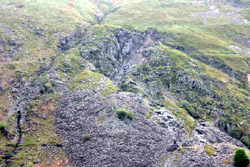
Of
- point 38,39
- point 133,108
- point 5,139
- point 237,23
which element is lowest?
point 5,139

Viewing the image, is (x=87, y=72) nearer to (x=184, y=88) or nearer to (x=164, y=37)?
(x=184, y=88)

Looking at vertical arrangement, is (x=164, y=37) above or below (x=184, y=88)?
above

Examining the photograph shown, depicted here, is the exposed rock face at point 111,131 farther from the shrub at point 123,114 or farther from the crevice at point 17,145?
the crevice at point 17,145

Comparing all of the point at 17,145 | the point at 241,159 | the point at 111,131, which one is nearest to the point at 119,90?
the point at 111,131

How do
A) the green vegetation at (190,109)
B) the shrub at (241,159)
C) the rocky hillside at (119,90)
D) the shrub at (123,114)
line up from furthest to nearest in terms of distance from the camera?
the green vegetation at (190,109)
the shrub at (123,114)
the rocky hillside at (119,90)
the shrub at (241,159)

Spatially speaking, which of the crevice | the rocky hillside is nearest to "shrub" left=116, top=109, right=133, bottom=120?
the rocky hillside

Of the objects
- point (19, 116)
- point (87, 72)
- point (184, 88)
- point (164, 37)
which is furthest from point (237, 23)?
point (19, 116)

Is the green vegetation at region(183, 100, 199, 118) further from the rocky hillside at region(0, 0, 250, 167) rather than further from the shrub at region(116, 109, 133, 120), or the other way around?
the shrub at region(116, 109, 133, 120)

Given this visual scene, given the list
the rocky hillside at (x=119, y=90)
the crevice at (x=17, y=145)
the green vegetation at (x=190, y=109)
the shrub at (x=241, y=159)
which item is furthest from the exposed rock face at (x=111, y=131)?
the shrub at (x=241, y=159)

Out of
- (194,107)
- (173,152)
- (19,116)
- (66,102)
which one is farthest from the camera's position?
(194,107)
